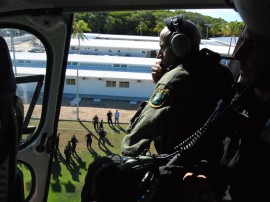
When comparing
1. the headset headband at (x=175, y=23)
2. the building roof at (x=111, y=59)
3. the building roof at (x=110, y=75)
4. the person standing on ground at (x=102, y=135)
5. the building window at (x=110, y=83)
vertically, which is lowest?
the person standing on ground at (x=102, y=135)

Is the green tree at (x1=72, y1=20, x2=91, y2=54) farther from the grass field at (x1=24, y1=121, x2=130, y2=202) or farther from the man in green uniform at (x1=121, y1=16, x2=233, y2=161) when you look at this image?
the man in green uniform at (x1=121, y1=16, x2=233, y2=161)

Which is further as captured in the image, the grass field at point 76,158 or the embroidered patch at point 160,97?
the grass field at point 76,158

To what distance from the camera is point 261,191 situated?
122 cm

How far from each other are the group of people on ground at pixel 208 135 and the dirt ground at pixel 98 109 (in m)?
13.8

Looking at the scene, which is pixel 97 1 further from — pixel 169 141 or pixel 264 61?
pixel 264 61

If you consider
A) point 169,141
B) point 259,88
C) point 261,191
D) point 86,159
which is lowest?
point 86,159

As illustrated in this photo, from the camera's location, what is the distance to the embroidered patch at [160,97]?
5.36ft

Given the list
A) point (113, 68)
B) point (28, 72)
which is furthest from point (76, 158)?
point (28, 72)

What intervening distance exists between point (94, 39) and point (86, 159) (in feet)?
32.2

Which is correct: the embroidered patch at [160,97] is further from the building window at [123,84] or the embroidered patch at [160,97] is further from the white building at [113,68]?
the building window at [123,84]

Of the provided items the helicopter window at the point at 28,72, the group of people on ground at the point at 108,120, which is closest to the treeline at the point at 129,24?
the group of people on ground at the point at 108,120

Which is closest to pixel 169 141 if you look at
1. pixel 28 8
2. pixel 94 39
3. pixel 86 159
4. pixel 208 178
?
pixel 208 178

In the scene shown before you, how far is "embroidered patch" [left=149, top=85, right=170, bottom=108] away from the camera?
1634 millimetres

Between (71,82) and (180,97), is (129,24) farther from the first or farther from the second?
(180,97)
